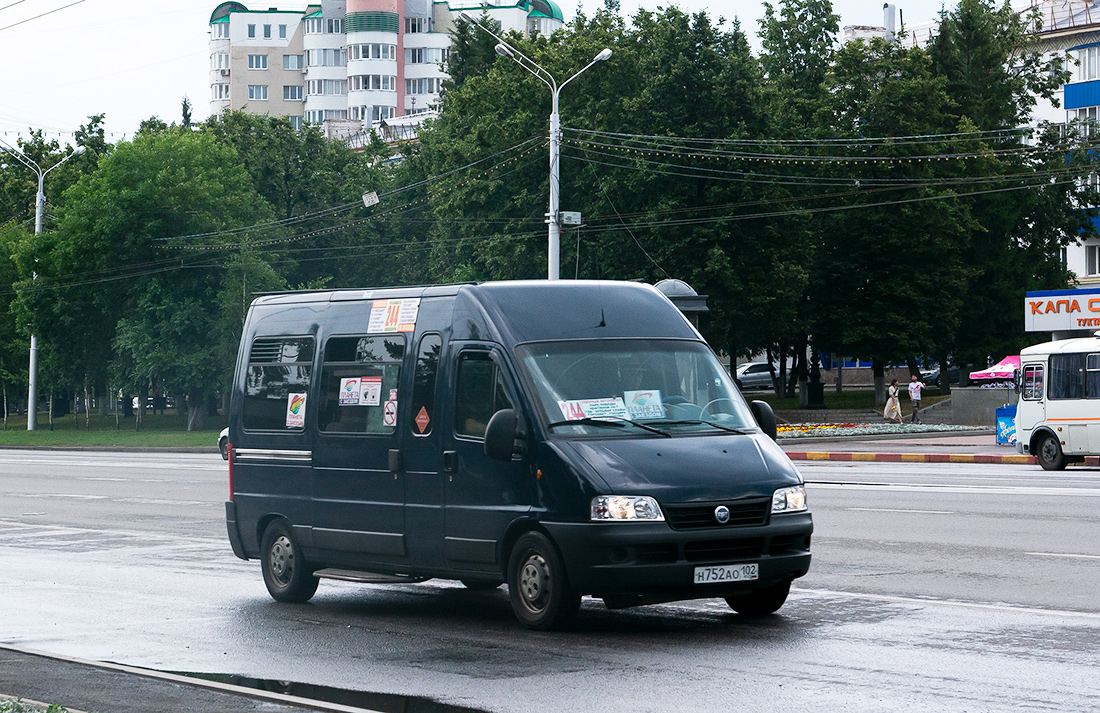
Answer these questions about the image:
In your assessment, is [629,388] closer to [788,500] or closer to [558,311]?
[558,311]

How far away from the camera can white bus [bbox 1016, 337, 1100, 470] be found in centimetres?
2844

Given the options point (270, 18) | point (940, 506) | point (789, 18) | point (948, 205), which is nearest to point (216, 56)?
point (270, 18)

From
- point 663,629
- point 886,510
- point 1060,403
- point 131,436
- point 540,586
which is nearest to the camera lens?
point 540,586

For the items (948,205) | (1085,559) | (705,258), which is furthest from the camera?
(948,205)

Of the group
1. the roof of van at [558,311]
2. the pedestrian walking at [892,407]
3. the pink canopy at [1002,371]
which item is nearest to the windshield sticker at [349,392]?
the roof of van at [558,311]

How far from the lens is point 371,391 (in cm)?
1091

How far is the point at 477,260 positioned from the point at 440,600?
1849 inches

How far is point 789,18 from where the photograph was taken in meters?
65.2

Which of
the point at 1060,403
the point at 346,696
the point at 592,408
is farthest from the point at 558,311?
the point at 1060,403

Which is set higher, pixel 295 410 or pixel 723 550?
pixel 295 410

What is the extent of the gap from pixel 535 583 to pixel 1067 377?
73.1ft

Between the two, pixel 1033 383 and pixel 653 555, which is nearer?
pixel 653 555

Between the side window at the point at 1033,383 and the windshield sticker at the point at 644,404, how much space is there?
21.7 meters

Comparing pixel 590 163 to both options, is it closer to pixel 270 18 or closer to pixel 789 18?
pixel 789 18
